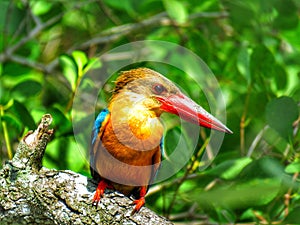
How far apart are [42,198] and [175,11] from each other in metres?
2.39

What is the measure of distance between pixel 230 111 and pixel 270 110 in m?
0.56

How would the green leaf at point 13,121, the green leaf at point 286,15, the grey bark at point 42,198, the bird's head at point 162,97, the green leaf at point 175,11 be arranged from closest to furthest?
the grey bark at point 42,198 < the bird's head at point 162,97 < the green leaf at point 13,121 < the green leaf at point 286,15 < the green leaf at point 175,11

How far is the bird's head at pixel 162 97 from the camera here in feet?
12.8

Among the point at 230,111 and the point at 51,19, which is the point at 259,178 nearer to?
the point at 230,111

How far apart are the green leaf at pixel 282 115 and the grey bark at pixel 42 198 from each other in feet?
3.70

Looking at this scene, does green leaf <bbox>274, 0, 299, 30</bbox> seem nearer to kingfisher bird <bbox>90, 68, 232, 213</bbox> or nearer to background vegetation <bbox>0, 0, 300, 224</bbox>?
background vegetation <bbox>0, 0, 300, 224</bbox>

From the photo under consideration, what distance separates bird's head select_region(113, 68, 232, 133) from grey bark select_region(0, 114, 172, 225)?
2.82ft

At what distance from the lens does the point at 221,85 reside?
5.36 meters

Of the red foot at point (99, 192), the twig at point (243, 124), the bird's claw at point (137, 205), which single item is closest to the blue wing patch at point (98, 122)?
the red foot at point (99, 192)

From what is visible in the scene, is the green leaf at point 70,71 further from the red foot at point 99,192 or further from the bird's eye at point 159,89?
the red foot at point 99,192

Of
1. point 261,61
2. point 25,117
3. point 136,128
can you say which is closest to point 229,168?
point 136,128

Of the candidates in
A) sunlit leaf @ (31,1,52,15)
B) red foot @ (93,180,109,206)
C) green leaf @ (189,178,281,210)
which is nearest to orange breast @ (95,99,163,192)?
red foot @ (93,180,109,206)

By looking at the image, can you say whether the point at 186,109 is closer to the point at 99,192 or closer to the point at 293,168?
the point at 293,168

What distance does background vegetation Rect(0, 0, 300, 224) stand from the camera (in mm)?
3924
